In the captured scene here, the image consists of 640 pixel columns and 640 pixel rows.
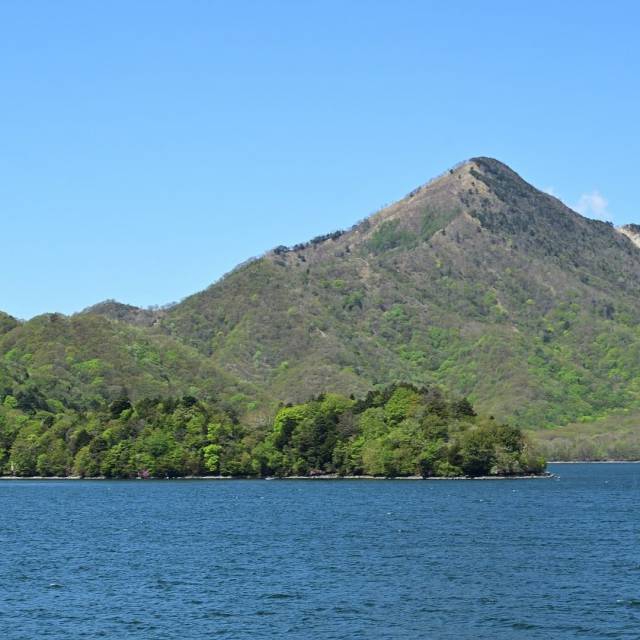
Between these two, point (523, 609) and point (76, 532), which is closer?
point (523, 609)

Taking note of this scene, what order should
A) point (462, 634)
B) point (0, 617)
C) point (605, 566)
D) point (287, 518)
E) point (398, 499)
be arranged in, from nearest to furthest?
point (462, 634) → point (0, 617) → point (605, 566) → point (287, 518) → point (398, 499)

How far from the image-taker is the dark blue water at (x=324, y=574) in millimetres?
79250

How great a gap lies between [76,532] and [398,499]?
64248 millimetres

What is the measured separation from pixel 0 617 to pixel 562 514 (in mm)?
96430

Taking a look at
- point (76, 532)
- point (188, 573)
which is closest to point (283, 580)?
point (188, 573)

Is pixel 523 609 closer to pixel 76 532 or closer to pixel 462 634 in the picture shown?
pixel 462 634

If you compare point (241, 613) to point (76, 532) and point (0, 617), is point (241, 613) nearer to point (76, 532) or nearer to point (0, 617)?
point (0, 617)

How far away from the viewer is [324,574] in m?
102

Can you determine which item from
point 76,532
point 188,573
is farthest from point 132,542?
point 188,573

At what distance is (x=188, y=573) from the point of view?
4092 inches

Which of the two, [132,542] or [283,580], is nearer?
[283,580]

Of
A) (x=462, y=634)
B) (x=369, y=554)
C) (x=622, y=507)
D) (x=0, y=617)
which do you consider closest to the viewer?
(x=462, y=634)

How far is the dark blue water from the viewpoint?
7925 centimetres

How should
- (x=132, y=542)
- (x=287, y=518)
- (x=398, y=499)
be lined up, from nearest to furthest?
(x=132, y=542), (x=287, y=518), (x=398, y=499)
